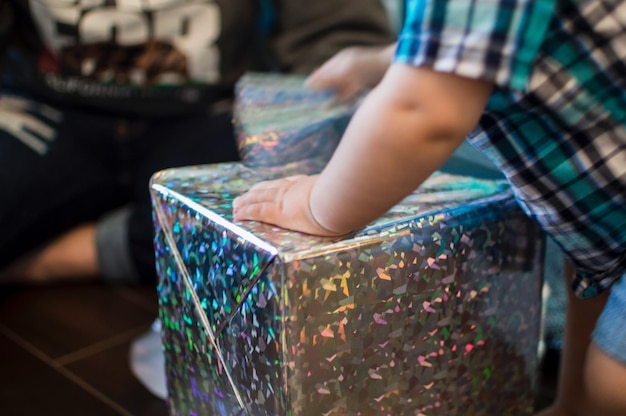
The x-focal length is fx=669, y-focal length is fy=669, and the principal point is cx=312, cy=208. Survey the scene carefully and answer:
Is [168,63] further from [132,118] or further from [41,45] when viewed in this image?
[41,45]

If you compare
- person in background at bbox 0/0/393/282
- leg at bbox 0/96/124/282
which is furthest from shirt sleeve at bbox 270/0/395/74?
leg at bbox 0/96/124/282

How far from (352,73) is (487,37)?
10.7 inches

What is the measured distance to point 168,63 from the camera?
43.3 inches

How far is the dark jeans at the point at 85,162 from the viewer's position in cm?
104

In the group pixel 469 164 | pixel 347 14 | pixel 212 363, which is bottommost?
pixel 212 363

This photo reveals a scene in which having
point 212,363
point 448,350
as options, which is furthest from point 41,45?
point 448,350

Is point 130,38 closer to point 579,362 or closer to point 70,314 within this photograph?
point 70,314

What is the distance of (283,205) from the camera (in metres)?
0.54

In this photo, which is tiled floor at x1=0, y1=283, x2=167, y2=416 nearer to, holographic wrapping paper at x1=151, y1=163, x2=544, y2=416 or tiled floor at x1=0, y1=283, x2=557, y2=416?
tiled floor at x1=0, y1=283, x2=557, y2=416

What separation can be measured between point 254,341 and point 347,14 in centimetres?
76

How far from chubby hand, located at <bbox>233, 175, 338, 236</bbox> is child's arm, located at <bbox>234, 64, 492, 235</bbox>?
0.02 m

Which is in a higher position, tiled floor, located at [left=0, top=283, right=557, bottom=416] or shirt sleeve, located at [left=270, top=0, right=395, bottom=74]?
shirt sleeve, located at [left=270, top=0, right=395, bottom=74]

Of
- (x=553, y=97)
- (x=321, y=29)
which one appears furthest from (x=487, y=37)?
(x=321, y=29)

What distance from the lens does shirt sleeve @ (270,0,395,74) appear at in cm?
113
